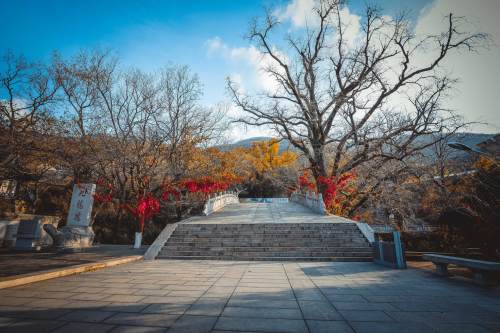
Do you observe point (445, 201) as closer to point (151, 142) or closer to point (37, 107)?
point (151, 142)

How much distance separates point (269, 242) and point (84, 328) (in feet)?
27.6

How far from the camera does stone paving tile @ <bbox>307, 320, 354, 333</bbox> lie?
3.09 m

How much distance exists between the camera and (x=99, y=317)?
3.42m

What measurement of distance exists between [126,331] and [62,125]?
10.9m

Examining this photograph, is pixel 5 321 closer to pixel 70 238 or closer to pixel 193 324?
pixel 193 324

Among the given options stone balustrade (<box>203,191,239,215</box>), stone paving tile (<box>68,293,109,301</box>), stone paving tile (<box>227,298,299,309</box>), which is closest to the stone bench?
stone paving tile (<box>227,298,299,309</box>)

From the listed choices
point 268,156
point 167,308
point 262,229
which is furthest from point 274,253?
point 268,156

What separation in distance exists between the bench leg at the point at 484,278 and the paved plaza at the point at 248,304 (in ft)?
0.84

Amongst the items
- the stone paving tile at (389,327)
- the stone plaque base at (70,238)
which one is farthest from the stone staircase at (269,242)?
the stone paving tile at (389,327)

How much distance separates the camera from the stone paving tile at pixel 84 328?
9.73 feet

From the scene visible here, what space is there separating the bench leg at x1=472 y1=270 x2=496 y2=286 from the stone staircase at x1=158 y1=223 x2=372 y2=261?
369 cm

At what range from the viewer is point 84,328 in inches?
120

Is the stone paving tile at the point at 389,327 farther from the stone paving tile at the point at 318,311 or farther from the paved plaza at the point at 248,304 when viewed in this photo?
the stone paving tile at the point at 318,311

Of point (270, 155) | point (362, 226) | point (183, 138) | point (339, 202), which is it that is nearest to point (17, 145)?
point (183, 138)
